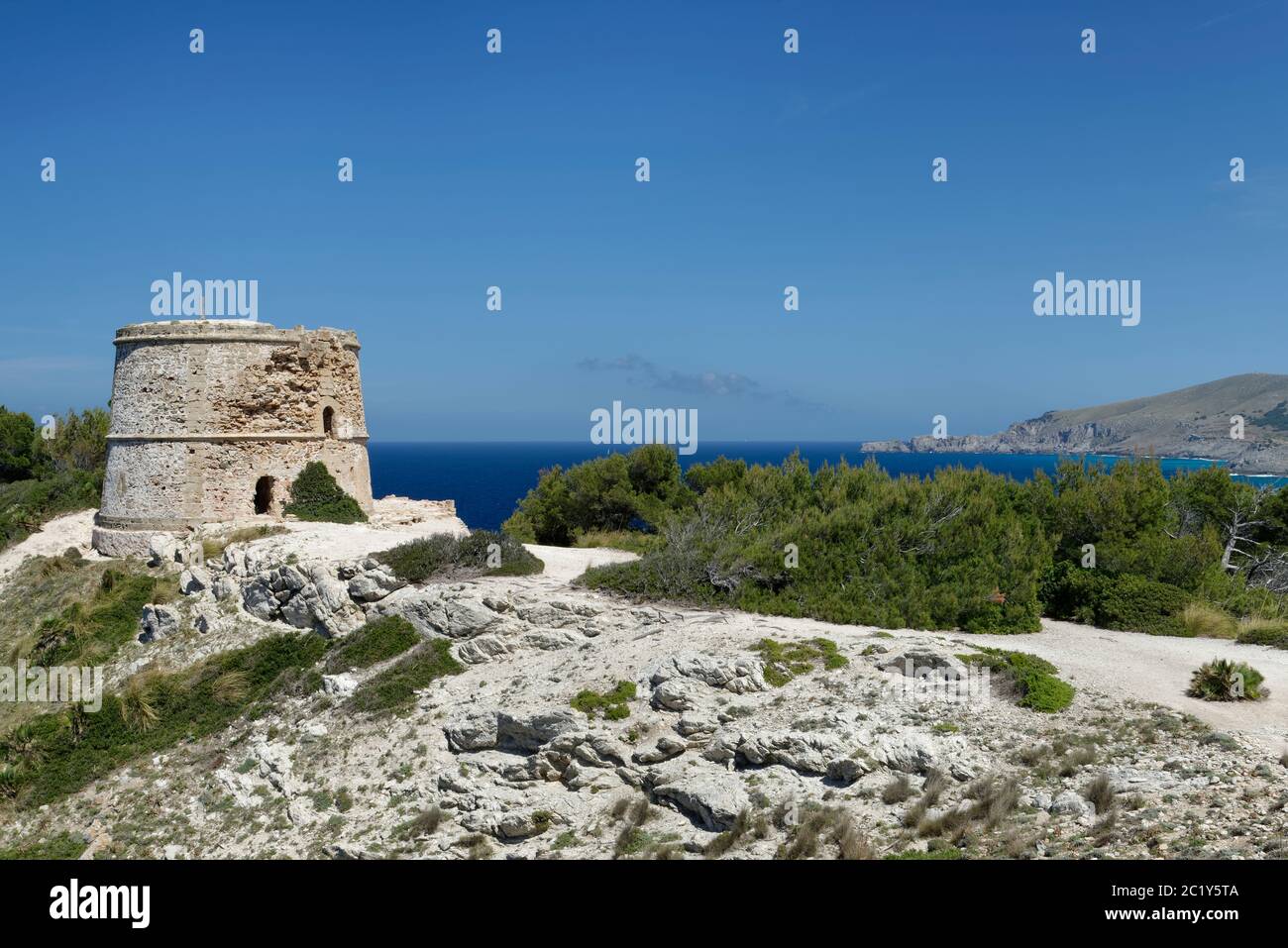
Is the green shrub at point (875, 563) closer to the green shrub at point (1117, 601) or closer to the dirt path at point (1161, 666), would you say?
the green shrub at point (1117, 601)

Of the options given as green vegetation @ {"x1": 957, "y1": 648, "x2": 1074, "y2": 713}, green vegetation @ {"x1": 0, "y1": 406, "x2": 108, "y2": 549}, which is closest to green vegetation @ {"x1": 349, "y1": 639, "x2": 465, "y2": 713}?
green vegetation @ {"x1": 957, "y1": 648, "x2": 1074, "y2": 713}

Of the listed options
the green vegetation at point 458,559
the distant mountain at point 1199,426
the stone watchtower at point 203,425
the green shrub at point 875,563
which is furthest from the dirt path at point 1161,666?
the distant mountain at point 1199,426

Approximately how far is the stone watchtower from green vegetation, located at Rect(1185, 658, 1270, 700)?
2050cm

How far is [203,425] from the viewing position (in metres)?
22.4

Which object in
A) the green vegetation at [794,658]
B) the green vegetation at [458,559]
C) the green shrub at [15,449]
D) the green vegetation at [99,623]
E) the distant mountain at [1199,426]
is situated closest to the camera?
the green vegetation at [794,658]

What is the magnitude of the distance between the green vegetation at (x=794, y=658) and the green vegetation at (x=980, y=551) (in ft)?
6.44

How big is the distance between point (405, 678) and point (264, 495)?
1195 cm

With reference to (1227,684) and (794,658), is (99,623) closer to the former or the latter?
(794,658)

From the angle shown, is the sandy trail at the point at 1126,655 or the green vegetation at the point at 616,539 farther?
the green vegetation at the point at 616,539

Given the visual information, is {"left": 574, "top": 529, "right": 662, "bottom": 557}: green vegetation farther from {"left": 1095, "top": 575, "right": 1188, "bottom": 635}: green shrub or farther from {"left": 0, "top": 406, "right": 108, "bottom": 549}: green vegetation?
{"left": 0, "top": 406, "right": 108, "bottom": 549}: green vegetation

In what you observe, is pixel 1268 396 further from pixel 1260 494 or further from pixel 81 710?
pixel 81 710

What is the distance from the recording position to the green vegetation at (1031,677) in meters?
10.5

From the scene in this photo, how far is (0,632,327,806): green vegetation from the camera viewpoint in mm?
14453
